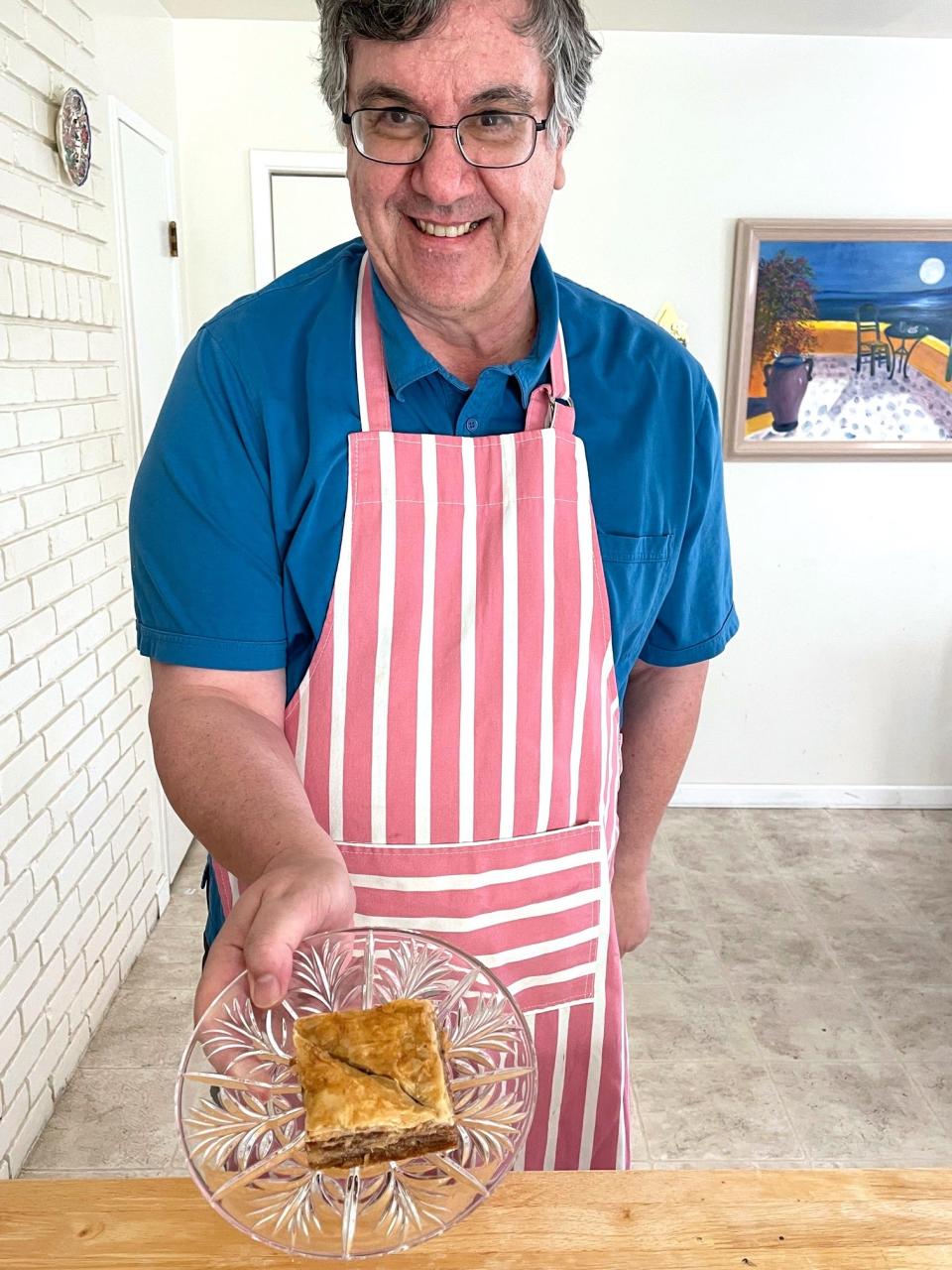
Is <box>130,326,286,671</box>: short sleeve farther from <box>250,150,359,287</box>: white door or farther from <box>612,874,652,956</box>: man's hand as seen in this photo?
<box>250,150,359,287</box>: white door

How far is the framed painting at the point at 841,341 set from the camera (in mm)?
3744

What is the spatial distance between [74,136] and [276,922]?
90.3 inches

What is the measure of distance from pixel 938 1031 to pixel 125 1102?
2.01 metres

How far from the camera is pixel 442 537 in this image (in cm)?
115

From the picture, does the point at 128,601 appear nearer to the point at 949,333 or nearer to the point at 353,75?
the point at 353,75

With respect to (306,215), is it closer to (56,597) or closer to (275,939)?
(56,597)

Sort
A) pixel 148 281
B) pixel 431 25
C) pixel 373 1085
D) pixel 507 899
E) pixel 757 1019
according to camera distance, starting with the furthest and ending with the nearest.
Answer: pixel 148 281 → pixel 757 1019 → pixel 507 899 → pixel 431 25 → pixel 373 1085

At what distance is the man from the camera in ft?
3.41

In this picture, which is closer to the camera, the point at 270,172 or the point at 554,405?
the point at 554,405

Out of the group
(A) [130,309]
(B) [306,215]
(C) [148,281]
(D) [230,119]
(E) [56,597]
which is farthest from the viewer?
(B) [306,215]

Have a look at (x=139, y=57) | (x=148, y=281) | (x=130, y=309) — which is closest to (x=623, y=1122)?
(x=130, y=309)

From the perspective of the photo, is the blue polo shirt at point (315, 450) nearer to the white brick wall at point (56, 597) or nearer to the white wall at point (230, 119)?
the white brick wall at point (56, 597)

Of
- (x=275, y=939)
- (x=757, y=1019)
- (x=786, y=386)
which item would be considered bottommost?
(x=757, y=1019)

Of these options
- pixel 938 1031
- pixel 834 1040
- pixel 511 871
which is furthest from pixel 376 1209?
pixel 938 1031
